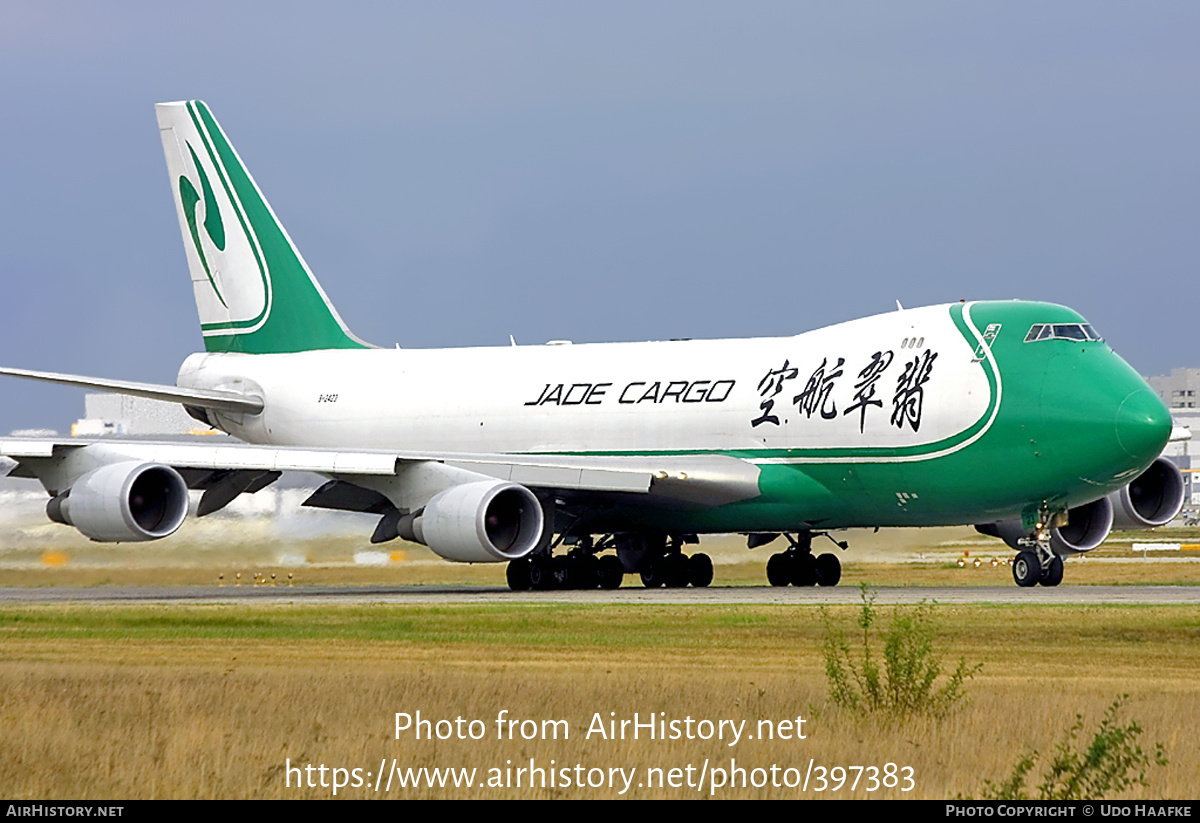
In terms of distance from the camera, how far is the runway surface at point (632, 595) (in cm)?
2569

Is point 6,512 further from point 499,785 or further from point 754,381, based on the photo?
point 499,785

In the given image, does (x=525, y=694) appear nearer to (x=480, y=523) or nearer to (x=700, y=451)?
(x=480, y=523)

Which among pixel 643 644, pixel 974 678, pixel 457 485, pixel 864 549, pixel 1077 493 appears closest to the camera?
pixel 974 678

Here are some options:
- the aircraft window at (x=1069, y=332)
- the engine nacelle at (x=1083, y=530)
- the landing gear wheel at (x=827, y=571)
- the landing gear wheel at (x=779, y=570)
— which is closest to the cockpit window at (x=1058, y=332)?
the aircraft window at (x=1069, y=332)

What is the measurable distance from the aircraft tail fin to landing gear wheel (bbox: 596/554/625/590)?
967 cm

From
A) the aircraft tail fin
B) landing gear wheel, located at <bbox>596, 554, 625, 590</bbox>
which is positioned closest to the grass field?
landing gear wheel, located at <bbox>596, 554, 625, 590</bbox>

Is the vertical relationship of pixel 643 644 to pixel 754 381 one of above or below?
below

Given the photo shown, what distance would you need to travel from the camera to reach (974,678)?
15703 millimetres

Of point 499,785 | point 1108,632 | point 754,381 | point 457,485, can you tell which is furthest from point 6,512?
point 499,785

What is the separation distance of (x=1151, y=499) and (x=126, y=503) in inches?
696

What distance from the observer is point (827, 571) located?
3353 centimetres

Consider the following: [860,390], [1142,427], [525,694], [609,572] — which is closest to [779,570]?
[609,572]

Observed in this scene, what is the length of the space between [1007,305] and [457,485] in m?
9.44
